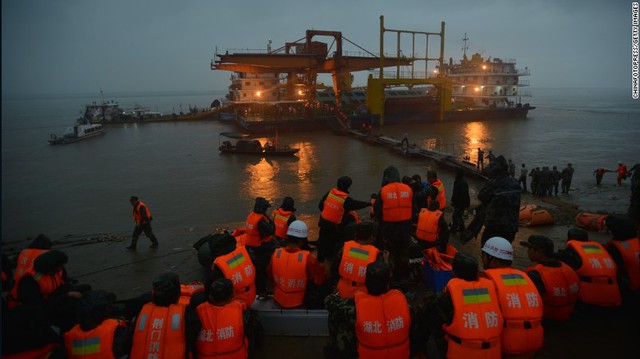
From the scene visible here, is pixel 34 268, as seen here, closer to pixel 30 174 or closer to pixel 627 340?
pixel 627 340

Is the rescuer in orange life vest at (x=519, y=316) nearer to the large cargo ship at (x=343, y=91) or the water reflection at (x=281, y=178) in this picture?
the water reflection at (x=281, y=178)

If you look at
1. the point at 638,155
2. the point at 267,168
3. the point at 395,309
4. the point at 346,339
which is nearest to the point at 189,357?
the point at 346,339

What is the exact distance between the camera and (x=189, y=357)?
2.87 meters

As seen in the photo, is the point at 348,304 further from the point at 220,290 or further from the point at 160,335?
the point at 160,335

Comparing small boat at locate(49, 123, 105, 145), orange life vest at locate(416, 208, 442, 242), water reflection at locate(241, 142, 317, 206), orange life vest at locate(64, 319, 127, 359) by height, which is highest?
small boat at locate(49, 123, 105, 145)

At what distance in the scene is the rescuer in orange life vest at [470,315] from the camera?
2.62 metres

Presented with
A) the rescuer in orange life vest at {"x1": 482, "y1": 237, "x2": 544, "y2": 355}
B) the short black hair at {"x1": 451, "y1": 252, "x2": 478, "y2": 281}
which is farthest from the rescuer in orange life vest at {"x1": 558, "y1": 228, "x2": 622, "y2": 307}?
the short black hair at {"x1": 451, "y1": 252, "x2": 478, "y2": 281}

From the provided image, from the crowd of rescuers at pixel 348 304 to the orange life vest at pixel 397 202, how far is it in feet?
1.90

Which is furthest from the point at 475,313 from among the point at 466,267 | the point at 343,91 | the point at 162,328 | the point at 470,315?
the point at 343,91

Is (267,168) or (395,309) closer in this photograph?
(395,309)

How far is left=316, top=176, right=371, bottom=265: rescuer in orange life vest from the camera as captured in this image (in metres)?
5.31

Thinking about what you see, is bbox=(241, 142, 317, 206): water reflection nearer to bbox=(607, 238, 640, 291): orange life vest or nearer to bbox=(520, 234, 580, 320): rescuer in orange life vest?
bbox=(520, 234, 580, 320): rescuer in orange life vest

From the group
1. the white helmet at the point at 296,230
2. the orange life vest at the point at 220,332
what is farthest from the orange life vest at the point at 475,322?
the white helmet at the point at 296,230

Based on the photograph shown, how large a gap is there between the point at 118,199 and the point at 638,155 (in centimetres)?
2906
